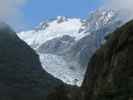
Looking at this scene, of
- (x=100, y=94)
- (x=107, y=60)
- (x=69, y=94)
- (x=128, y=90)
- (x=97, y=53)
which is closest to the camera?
(x=128, y=90)

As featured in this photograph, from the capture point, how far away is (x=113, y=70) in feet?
121

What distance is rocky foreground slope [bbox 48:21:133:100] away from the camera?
33375mm

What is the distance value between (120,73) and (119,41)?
468cm

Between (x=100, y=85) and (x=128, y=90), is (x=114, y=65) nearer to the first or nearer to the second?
(x=100, y=85)

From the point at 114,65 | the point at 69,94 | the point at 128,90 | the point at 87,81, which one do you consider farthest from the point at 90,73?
the point at 69,94

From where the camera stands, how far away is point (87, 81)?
46.7m

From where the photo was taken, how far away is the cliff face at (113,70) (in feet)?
109

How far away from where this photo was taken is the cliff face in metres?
33.3

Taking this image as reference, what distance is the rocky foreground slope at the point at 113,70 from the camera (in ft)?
109

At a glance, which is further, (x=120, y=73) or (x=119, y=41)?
(x=119, y=41)

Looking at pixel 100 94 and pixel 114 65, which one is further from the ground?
pixel 114 65

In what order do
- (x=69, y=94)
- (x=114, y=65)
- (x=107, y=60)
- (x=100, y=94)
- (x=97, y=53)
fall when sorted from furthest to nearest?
(x=69, y=94)
(x=97, y=53)
(x=107, y=60)
(x=114, y=65)
(x=100, y=94)

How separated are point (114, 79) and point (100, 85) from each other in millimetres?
3508

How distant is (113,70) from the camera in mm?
37000
